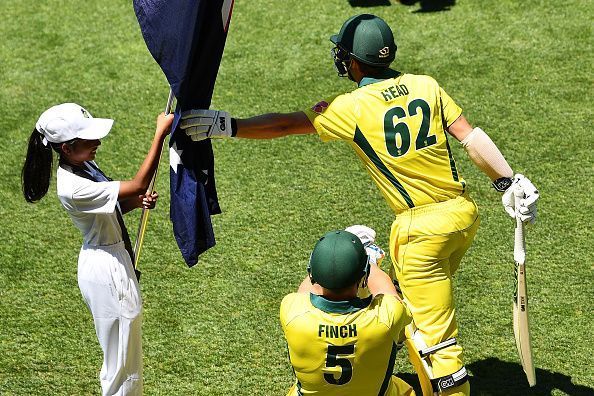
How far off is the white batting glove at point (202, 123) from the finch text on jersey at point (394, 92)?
94 cm

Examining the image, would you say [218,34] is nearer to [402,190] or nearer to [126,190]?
[126,190]

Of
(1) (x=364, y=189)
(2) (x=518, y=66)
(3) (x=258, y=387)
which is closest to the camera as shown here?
(3) (x=258, y=387)

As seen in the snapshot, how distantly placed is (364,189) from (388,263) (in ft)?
3.52

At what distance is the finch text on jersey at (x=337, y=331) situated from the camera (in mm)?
4539

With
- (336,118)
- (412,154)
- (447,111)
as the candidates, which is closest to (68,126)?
(336,118)

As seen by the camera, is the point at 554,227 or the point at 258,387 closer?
the point at 258,387

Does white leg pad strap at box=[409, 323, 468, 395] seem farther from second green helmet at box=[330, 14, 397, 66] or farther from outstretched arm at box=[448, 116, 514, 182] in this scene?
second green helmet at box=[330, 14, 397, 66]

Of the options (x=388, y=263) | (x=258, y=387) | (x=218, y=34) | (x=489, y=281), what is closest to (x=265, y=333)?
(x=258, y=387)

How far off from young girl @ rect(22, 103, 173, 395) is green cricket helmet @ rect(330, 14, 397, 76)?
3.76 feet

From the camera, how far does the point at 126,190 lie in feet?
17.1

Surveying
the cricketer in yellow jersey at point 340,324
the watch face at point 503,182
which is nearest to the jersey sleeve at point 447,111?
the watch face at point 503,182

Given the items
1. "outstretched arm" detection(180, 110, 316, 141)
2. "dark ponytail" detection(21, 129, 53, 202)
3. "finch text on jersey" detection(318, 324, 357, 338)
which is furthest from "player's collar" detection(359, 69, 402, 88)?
"dark ponytail" detection(21, 129, 53, 202)

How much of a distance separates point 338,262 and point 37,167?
2.00m

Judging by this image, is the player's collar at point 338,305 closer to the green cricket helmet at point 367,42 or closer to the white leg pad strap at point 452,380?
the white leg pad strap at point 452,380
